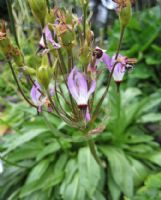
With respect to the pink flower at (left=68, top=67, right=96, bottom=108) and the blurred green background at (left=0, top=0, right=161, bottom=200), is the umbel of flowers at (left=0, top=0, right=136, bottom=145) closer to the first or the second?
the pink flower at (left=68, top=67, right=96, bottom=108)

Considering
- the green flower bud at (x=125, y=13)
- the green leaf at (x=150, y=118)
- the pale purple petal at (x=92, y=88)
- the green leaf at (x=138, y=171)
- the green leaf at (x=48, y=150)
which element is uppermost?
the green flower bud at (x=125, y=13)

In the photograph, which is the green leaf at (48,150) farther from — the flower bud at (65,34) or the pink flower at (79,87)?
the flower bud at (65,34)

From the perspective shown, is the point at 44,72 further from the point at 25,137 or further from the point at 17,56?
the point at 25,137

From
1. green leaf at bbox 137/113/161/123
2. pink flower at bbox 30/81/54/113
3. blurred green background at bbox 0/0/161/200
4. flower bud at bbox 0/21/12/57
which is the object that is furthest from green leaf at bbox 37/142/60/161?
flower bud at bbox 0/21/12/57

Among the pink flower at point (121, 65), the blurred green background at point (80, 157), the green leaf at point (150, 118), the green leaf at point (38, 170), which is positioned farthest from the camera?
the green leaf at point (150, 118)

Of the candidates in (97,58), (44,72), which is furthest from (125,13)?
(44,72)

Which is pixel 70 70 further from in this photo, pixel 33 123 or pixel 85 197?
pixel 33 123

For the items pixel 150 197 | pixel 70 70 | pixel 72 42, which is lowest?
pixel 150 197

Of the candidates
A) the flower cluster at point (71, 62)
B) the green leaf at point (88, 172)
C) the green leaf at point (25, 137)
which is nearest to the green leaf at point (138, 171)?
the green leaf at point (88, 172)

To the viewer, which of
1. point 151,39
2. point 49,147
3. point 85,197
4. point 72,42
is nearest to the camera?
point 72,42

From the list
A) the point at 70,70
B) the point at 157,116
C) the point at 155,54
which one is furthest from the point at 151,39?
the point at 70,70

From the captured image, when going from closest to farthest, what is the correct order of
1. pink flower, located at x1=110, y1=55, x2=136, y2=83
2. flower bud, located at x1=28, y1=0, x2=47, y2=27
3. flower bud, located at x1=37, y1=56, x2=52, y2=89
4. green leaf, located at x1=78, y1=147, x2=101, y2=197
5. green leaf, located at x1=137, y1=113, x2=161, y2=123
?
flower bud, located at x1=37, y1=56, x2=52, y2=89 < flower bud, located at x1=28, y1=0, x2=47, y2=27 < pink flower, located at x1=110, y1=55, x2=136, y2=83 < green leaf, located at x1=78, y1=147, x2=101, y2=197 < green leaf, located at x1=137, y1=113, x2=161, y2=123
